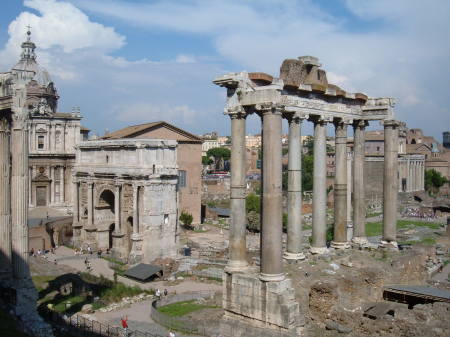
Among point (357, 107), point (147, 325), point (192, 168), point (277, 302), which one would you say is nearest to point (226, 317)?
point (277, 302)

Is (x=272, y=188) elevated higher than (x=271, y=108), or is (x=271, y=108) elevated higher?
(x=271, y=108)

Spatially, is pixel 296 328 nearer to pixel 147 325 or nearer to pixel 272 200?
pixel 272 200

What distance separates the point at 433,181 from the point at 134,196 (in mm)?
69950

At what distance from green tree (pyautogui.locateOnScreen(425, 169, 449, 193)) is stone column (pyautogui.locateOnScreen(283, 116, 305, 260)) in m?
78.3

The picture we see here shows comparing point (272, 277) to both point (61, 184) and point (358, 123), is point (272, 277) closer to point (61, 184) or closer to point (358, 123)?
point (358, 123)

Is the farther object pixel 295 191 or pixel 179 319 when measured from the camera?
pixel 179 319

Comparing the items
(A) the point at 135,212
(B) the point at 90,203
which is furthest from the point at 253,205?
(A) the point at 135,212

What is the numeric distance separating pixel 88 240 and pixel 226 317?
2488 cm

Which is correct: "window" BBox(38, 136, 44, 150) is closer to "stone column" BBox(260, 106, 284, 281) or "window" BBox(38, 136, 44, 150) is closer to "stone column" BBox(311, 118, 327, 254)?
"stone column" BBox(311, 118, 327, 254)

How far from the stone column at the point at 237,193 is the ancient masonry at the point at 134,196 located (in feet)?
60.9

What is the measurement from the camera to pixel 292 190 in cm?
1609

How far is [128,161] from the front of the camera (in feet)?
110

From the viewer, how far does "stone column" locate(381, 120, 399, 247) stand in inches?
741

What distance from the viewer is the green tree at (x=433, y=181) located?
289 feet
